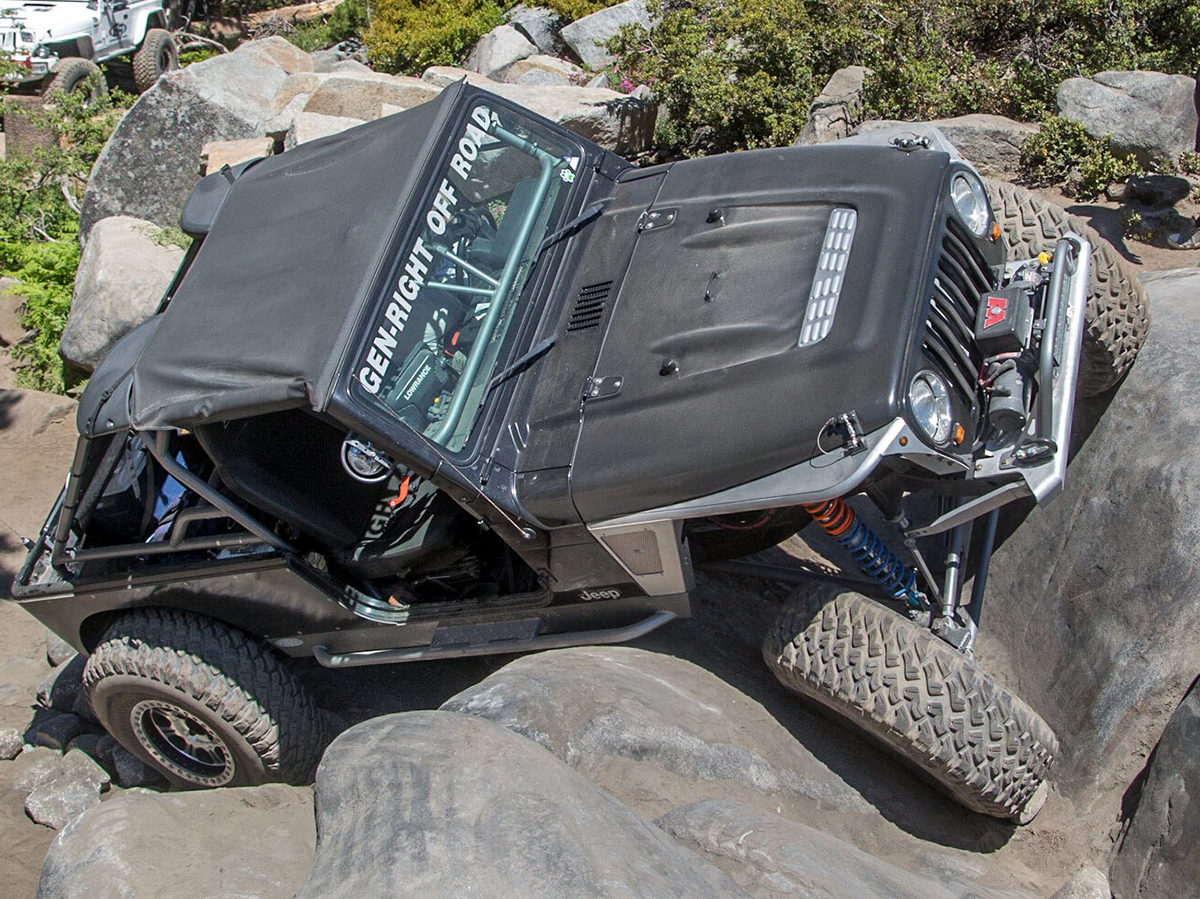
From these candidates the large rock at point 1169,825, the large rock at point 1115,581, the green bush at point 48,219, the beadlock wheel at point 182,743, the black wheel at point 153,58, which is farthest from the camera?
the black wheel at point 153,58

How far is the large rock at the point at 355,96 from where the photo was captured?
8.59m

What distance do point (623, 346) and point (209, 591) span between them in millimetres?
1821

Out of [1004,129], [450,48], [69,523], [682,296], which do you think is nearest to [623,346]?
[682,296]

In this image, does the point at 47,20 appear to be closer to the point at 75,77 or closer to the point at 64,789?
the point at 75,77

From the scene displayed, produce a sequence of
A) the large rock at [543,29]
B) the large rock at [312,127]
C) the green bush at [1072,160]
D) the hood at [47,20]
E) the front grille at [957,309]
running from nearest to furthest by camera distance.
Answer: the front grille at [957,309] < the green bush at [1072,160] < the large rock at [312,127] < the large rock at [543,29] < the hood at [47,20]

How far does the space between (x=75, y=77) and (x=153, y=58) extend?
1.36 metres

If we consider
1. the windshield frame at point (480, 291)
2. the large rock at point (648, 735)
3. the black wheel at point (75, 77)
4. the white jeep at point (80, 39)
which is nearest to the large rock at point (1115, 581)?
the large rock at point (648, 735)

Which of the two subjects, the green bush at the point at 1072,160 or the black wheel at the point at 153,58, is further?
the black wheel at the point at 153,58

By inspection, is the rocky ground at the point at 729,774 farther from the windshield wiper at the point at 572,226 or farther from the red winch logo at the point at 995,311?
the windshield wiper at the point at 572,226

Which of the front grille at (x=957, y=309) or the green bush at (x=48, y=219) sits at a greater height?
the front grille at (x=957, y=309)

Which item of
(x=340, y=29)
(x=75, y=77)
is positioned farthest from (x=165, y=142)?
(x=340, y=29)

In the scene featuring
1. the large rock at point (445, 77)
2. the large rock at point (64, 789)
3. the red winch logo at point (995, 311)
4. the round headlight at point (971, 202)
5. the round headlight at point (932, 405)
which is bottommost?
the large rock at point (64, 789)

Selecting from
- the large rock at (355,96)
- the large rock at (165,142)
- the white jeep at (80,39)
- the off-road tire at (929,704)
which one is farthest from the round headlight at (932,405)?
the white jeep at (80,39)

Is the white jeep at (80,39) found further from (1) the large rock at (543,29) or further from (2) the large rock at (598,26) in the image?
(2) the large rock at (598,26)
